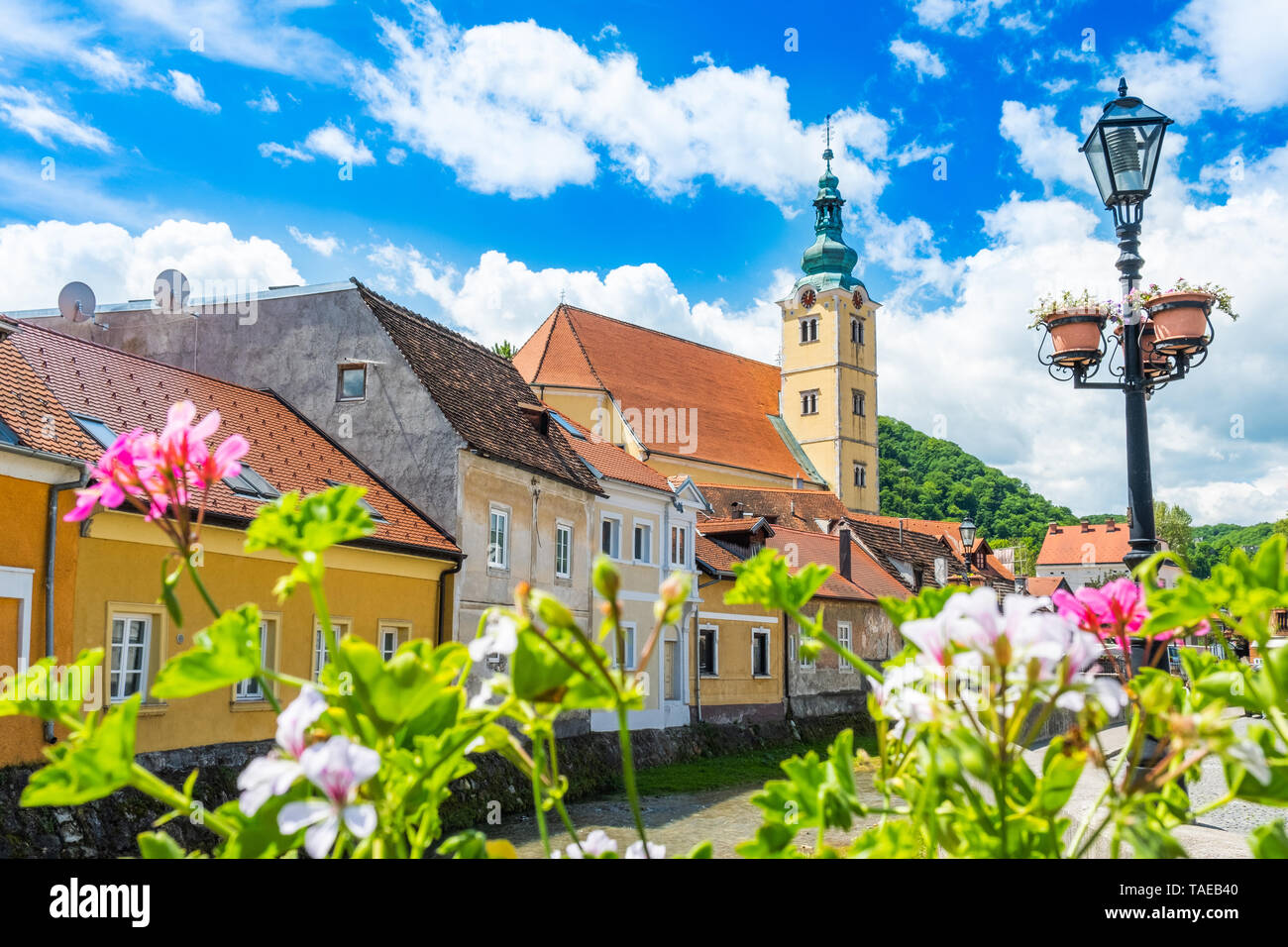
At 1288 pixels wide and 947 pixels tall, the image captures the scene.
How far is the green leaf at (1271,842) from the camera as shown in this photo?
0.91 metres

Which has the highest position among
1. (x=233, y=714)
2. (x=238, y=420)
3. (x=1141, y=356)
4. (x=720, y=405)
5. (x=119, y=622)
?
(x=720, y=405)

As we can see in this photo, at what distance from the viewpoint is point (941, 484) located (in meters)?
81.7

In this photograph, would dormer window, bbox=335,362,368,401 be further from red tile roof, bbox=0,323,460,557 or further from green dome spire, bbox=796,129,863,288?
green dome spire, bbox=796,129,863,288

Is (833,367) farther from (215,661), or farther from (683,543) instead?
(215,661)

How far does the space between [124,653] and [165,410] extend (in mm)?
5976

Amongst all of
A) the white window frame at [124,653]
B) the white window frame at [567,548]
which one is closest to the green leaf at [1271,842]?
the white window frame at [124,653]

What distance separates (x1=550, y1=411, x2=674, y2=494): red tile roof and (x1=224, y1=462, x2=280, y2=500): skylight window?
36.1 ft

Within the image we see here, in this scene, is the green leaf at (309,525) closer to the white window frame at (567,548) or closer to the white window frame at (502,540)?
the white window frame at (502,540)

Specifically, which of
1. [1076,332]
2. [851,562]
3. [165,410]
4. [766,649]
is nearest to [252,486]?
[165,410]

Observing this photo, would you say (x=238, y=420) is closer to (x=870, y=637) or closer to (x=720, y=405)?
(x=870, y=637)

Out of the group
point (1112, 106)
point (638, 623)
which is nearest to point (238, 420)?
point (638, 623)

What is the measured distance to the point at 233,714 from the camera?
637 inches
